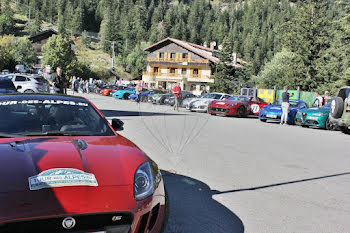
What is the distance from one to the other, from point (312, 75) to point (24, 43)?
65.2 m

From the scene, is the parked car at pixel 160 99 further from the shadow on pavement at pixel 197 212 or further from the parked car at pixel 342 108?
the shadow on pavement at pixel 197 212

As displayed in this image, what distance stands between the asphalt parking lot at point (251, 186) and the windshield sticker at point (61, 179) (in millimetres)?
1253

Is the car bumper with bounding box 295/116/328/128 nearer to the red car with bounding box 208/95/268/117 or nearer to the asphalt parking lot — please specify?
the red car with bounding box 208/95/268/117

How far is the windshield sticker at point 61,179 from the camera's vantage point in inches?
104

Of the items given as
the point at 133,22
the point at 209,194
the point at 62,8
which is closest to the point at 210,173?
the point at 209,194

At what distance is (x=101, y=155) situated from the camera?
322 centimetres

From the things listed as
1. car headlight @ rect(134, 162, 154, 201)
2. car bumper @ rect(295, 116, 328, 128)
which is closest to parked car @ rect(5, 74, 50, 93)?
car bumper @ rect(295, 116, 328, 128)

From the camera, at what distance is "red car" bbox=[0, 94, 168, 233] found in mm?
2463

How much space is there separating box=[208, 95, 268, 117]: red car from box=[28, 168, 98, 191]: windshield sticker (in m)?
19.4

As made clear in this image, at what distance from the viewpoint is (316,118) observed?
1673 centimetres

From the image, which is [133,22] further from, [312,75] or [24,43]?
[312,75]

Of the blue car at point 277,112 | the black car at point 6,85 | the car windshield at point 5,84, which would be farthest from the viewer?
the blue car at point 277,112

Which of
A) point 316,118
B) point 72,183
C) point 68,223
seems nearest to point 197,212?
point 72,183

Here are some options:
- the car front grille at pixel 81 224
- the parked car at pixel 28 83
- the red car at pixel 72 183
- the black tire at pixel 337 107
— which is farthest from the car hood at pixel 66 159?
the parked car at pixel 28 83
